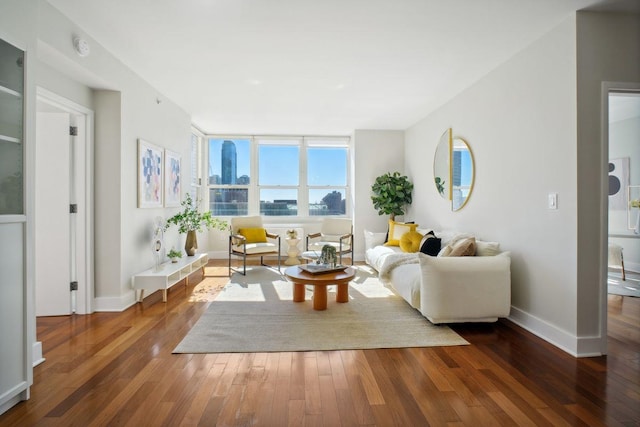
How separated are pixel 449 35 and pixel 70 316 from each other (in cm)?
448

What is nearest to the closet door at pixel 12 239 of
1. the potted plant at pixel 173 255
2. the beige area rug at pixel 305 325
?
the beige area rug at pixel 305 325

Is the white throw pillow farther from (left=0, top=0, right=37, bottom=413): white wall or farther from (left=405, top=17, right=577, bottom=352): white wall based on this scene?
(left=0, top=0, right=37, bottom=413): white wall

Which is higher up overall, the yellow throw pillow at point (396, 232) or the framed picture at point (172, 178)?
the framed picture at point (172, 178)

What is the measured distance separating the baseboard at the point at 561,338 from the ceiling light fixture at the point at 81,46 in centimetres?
455

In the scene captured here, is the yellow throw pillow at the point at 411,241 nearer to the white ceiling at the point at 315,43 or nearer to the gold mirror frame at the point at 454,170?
the gold mirror frame at the point at 454,170

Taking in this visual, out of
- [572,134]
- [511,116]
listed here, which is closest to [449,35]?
[511,116]

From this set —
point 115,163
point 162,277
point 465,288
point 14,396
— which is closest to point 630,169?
point 465,288

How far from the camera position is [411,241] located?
470 centimetres

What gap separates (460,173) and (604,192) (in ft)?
6.22

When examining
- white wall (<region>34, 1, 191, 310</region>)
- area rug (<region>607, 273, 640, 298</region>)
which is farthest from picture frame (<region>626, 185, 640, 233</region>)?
white wall (<region>34, 1, 191, 310</region>)

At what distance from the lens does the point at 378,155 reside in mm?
6531

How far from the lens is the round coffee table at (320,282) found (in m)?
3.47

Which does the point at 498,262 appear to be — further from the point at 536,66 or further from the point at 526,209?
the point at 536,66

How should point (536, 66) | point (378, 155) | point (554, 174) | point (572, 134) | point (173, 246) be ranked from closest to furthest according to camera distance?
1. point (572, 134)
2. point (554, 174)
3. point (536, 66)
4. point (173, 246)
5. point (378, 155)
